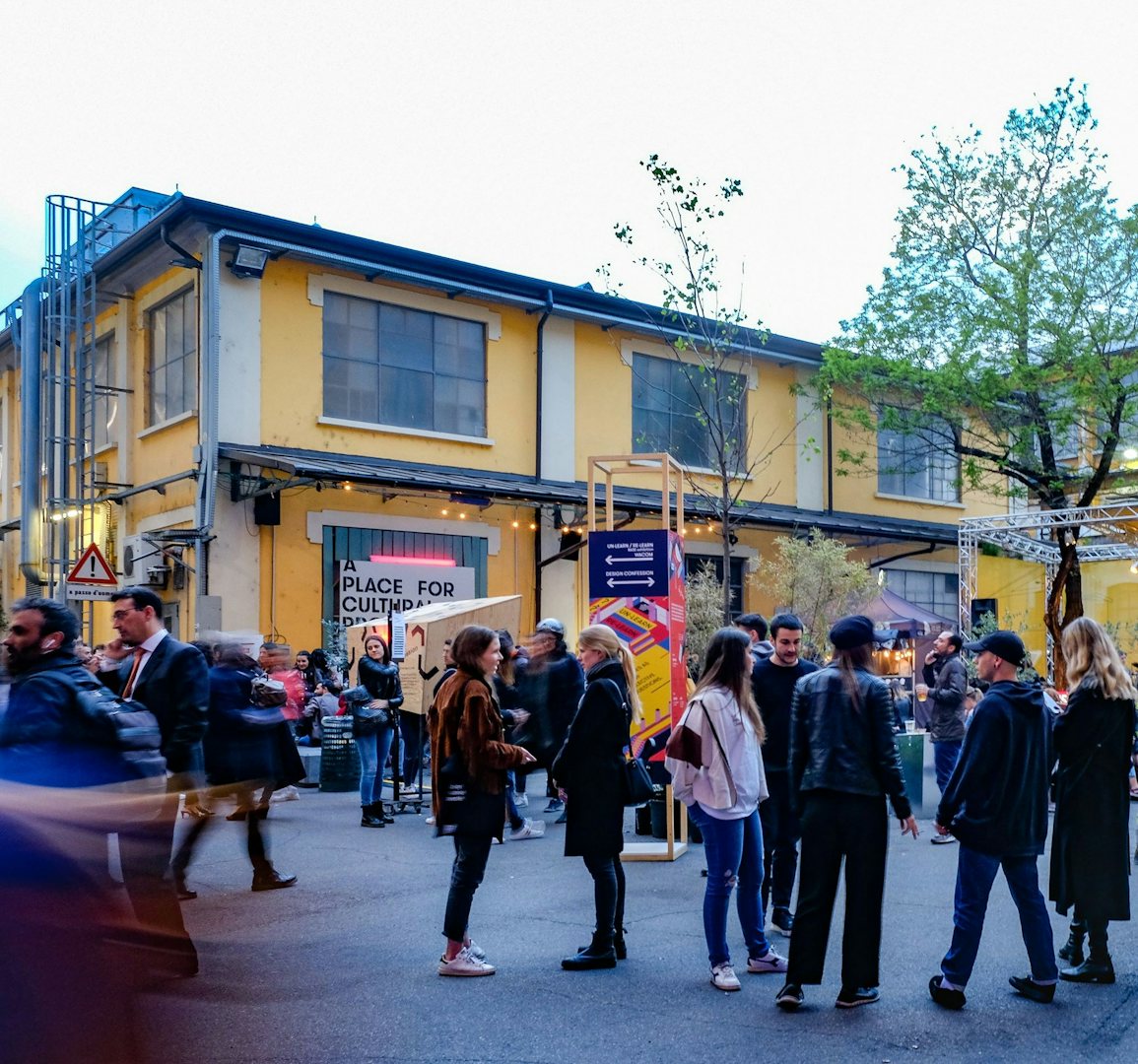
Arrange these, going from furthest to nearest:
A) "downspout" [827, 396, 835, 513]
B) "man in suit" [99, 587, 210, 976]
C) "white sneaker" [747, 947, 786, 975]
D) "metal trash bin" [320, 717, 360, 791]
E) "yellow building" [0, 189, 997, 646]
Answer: "downspout" [827, 396, 835, 513] → "yellow building" [0, 189, 997, 646] → "metal trash bin" [320, 717, 360, 791] → "white sneaker" [747, 947, 786, 975] → "man in suit" [99, 587, 210, 976]

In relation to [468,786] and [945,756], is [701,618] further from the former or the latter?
[468,786]

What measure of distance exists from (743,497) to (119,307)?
11551 millimetres

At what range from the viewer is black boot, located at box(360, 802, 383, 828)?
11.7 m

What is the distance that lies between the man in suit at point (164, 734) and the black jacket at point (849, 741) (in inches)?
122

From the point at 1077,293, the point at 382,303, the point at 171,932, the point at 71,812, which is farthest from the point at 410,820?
the point at 1077,293

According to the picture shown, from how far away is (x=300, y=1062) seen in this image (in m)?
5.17

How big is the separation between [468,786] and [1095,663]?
3272 mm

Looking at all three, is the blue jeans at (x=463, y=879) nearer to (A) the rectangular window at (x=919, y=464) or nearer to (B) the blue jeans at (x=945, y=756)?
(B) the blue jeans at (x=945, y=756)

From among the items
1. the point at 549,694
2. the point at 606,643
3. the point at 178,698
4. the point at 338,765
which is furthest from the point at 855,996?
the point at 338,765

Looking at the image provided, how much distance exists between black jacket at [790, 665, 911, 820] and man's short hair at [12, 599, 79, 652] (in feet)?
10.9

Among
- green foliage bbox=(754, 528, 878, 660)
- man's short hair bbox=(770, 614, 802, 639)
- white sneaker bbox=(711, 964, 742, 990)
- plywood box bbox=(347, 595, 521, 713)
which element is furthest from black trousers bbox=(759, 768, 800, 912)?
green foliage bbox=(754, 528, 878, 660)

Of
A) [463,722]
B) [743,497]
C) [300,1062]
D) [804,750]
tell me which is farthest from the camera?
[743,497]

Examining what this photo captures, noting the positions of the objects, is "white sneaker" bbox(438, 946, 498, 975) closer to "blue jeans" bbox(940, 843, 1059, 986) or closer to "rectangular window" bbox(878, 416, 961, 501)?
"blue jeans" bbox(940, 843, 1059, 986)

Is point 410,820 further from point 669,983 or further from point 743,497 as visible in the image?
point 743,497
